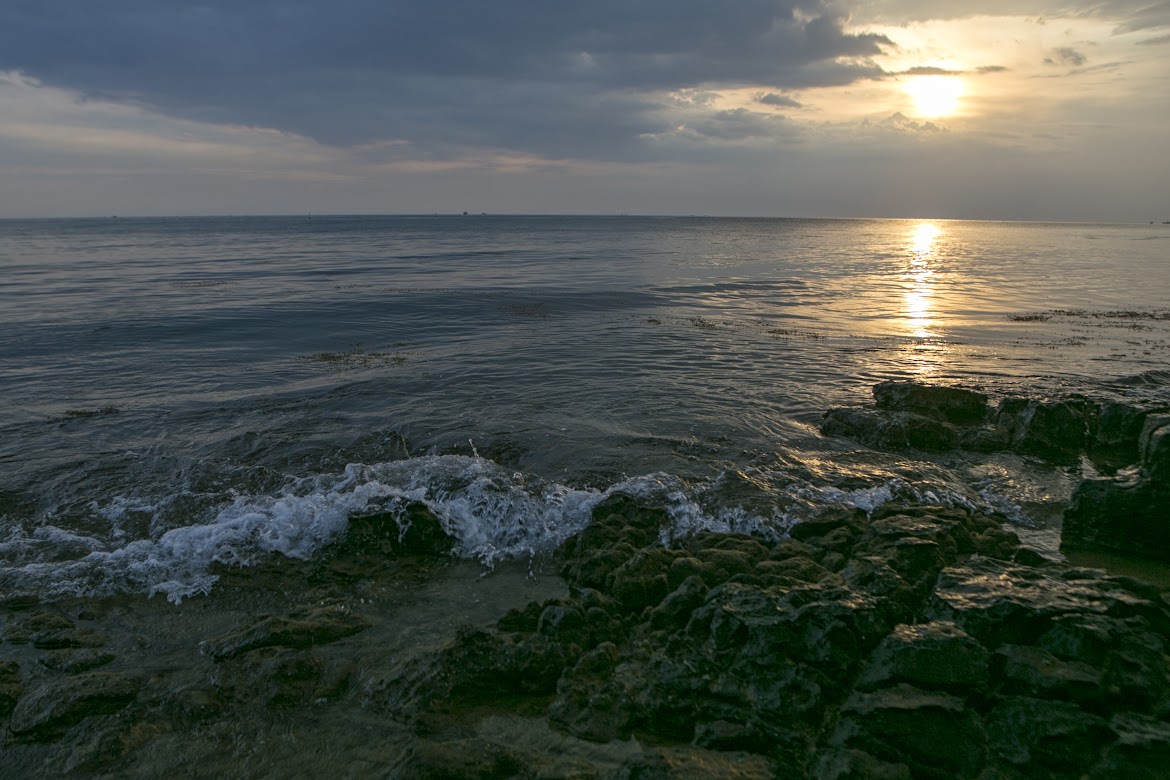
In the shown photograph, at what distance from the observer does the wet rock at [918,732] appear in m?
4.90

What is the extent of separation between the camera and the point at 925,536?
26.6 ft

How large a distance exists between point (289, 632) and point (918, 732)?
6.17 metres

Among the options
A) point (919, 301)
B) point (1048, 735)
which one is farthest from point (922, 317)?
point (1048, 735)

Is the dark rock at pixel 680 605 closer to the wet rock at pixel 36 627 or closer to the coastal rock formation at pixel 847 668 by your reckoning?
the coastal rock formation at pixel 847 668

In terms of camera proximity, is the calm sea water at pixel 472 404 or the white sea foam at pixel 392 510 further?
the calm sea water at pixel 472 404

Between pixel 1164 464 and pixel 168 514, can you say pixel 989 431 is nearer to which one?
pixel 1164 464

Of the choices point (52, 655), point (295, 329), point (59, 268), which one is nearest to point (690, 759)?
point (52, 655)

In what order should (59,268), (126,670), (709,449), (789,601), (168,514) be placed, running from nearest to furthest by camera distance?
(789,601) → (126,670) → (168,514) → (709,449) → (59,268)

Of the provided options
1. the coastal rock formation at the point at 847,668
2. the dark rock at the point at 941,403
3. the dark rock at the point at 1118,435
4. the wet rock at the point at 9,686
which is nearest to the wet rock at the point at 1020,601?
the coastal rock formation at the point at 847,668

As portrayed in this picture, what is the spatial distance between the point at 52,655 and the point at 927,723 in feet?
28.2

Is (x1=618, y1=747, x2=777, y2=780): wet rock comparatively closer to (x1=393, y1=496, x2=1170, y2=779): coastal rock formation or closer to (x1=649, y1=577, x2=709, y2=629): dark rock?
(x1=393, y1=496, x2=1170, y2=779): coastal rock formation

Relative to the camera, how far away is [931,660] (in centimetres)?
556

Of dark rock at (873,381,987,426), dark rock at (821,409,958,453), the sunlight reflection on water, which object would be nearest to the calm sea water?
the sunlight reflection on water

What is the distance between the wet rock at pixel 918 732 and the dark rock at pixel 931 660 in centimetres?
14
